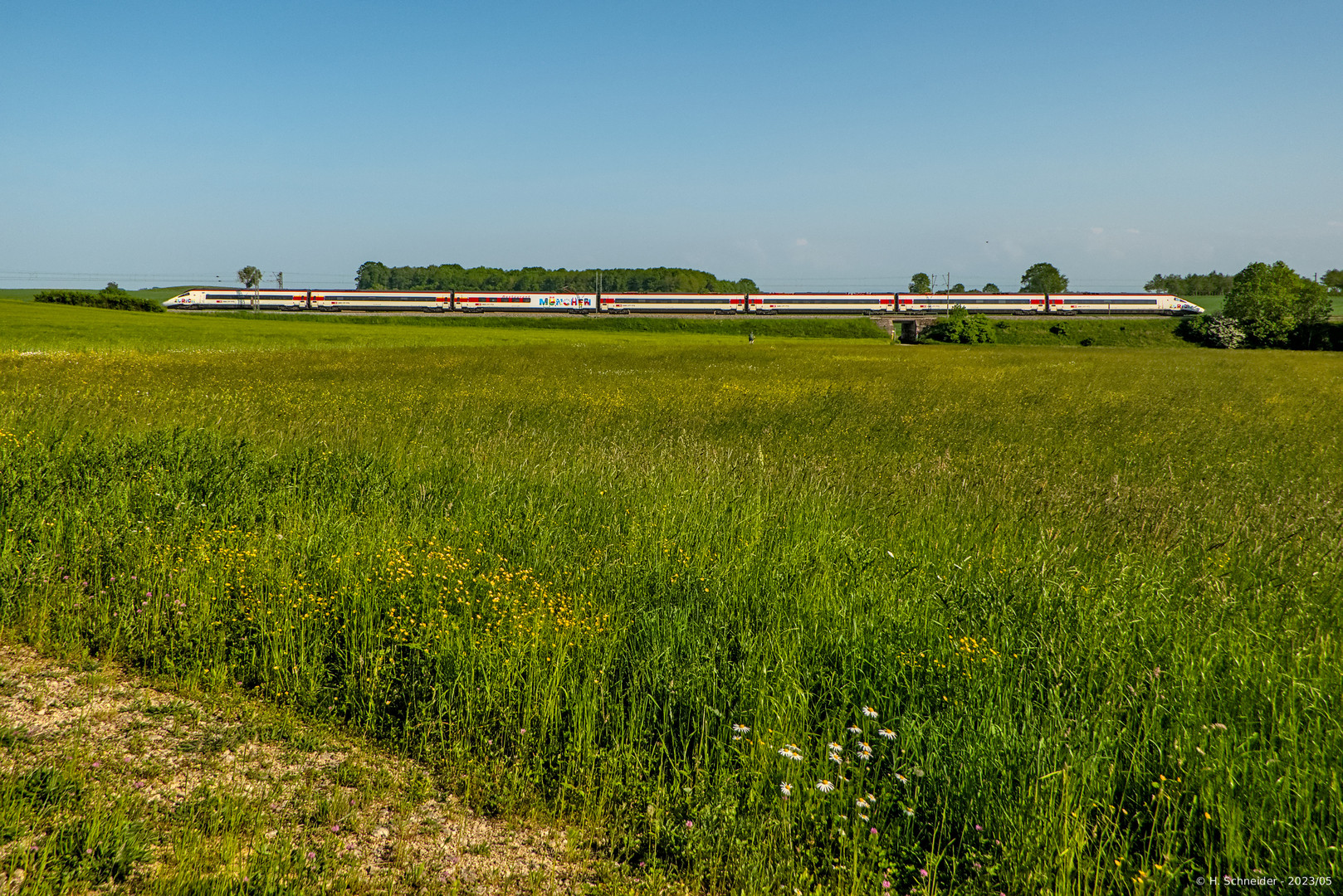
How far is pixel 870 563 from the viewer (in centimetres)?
627

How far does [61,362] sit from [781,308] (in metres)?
108

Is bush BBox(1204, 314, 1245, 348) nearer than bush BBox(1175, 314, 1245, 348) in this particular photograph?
Yes

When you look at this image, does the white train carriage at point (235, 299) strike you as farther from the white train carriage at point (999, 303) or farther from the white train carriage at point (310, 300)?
the white train carriage at point (999, 303)

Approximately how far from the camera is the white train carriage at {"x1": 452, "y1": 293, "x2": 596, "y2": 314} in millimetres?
120562

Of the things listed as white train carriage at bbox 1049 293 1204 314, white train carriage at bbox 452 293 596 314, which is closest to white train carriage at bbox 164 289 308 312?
white train carriage at bbox 452 293 596 314

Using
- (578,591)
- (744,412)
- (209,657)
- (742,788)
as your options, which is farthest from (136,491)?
(744,412)

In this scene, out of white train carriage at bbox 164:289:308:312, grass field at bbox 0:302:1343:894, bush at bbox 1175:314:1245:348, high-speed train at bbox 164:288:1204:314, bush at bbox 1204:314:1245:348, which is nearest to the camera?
grass field at bbox 0:302:1343:894

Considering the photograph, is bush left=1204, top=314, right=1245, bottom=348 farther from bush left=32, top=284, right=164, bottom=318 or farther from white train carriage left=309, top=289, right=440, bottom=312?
bush left=32, top=284, right=164, bottom=318

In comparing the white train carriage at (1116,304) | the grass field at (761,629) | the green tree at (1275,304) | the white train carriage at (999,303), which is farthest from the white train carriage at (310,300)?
the grass field at (761,629)

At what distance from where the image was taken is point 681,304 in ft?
410

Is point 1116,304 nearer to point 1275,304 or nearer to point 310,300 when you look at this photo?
point 1275,304

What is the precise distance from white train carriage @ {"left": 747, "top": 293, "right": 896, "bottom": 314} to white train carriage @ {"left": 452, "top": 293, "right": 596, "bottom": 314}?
27743 mm

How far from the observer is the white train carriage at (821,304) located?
120812 mm

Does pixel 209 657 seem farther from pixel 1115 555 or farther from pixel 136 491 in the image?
pixel 1115 555
